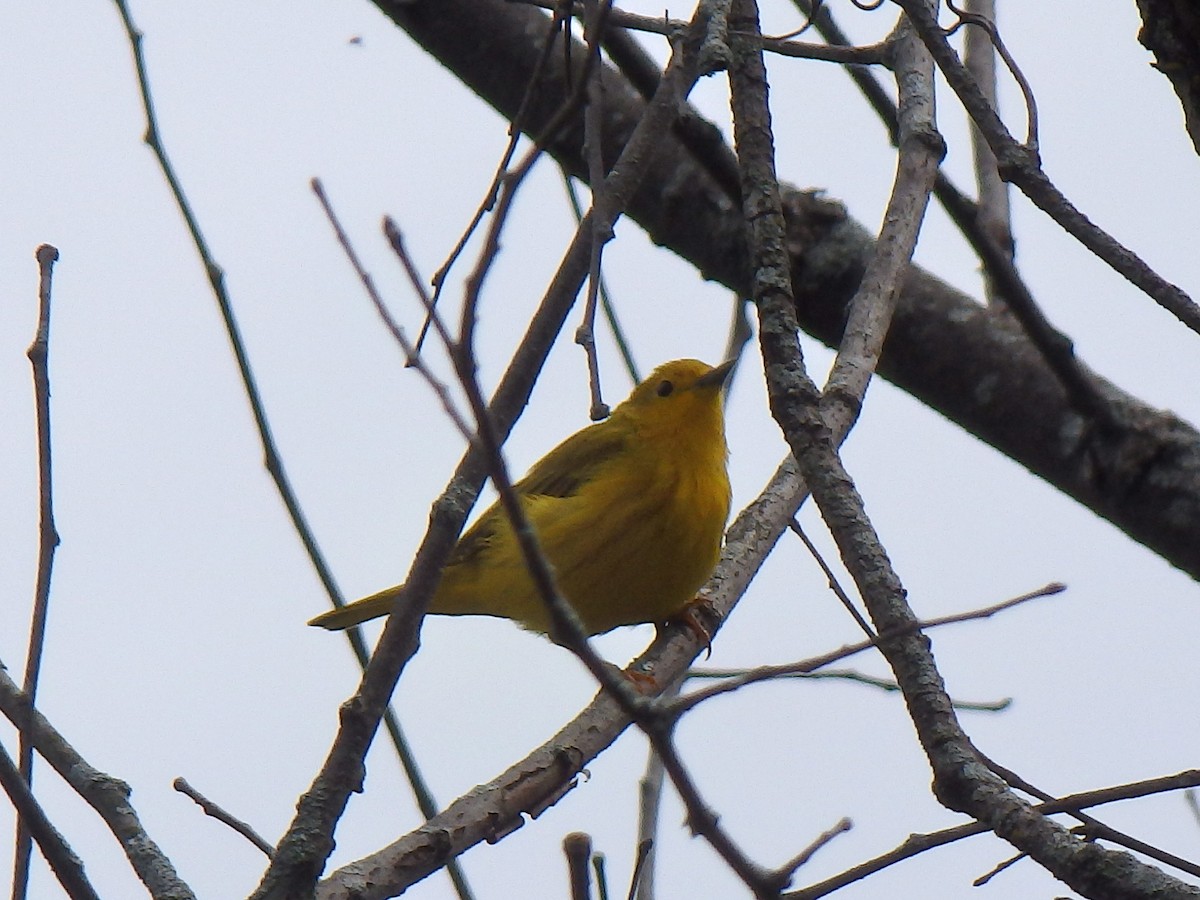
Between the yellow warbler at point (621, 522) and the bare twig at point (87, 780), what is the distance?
2.55 metres

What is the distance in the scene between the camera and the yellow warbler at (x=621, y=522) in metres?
4.74

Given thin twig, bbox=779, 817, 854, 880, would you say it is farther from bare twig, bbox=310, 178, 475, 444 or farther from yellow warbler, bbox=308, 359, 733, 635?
yellow warbler, bbox=308, 359, 733, 635

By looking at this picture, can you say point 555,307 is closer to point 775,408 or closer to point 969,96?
point 775,408

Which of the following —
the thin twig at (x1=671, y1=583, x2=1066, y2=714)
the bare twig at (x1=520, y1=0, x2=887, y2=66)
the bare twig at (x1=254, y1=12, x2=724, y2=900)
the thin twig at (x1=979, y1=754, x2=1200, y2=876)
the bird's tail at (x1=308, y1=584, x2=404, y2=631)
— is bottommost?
the thin twig at (x1=979, y1=754, x2=1200, y2=876)

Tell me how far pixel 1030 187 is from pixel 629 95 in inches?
92.2

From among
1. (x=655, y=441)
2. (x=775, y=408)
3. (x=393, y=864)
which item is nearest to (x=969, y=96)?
(x=775, y=408)

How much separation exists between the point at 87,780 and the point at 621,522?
302 cm

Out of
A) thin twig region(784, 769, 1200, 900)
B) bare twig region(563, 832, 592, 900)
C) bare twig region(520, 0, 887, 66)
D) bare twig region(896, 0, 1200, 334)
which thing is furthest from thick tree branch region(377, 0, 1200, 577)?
bare twig region(563, 832, 592, 900)

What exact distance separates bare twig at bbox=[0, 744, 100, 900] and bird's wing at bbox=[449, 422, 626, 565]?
326 cm

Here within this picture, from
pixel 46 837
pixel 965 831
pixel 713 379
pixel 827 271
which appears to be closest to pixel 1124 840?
pixel 965 831

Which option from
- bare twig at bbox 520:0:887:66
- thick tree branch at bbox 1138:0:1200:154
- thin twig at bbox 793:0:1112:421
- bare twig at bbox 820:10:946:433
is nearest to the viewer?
thick tree branch at bbox 1138:0:1200:154

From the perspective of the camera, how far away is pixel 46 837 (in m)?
1.90

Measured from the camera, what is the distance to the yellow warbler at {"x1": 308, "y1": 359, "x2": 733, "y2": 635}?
4742 mm

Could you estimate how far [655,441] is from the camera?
5.33 m
